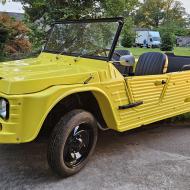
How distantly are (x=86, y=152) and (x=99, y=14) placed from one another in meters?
10.7

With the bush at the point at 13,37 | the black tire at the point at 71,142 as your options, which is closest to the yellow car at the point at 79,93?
the black tire at the point at 71,142

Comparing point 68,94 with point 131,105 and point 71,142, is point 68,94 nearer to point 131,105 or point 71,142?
point 71,142

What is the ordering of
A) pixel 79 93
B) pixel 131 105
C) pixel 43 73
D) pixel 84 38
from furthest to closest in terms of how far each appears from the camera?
pixel 84 38 → pixel 131 105 → pixel 79 93 → pixel 43 73

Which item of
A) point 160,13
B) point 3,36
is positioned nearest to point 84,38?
point 3,36

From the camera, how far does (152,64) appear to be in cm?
530

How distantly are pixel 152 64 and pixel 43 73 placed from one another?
212cm

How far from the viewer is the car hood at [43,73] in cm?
337

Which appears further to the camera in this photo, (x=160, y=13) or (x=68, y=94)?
(x=160, y=13)

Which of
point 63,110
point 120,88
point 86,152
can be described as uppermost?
point 120,88

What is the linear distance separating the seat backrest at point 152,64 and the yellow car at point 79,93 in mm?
15

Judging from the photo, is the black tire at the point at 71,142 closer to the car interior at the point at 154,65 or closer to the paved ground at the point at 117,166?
the paved ground at the point at 117,166

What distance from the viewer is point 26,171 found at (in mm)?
3893

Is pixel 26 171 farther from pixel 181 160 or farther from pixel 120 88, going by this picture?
pixel 181 160

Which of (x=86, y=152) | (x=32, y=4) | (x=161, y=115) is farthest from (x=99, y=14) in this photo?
(x=86, y=152)
